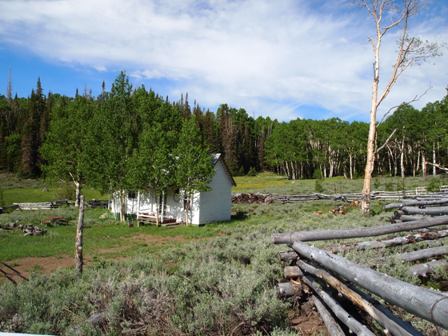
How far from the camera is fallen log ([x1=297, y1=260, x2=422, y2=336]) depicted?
356cm

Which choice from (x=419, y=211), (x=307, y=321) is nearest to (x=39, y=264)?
(x=307, y=321)

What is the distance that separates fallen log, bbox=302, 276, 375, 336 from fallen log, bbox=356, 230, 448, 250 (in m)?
1.97

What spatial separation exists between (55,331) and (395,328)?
176 inches

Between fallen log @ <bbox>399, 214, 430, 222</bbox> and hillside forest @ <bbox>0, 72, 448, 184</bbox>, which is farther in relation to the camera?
hillside forest @ <bbox>0, 72, 448, 184</bbox>

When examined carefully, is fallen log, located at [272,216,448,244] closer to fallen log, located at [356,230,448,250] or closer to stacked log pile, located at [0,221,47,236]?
fallen log, located at [356,230,448,250]

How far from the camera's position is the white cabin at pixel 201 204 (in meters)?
26.0

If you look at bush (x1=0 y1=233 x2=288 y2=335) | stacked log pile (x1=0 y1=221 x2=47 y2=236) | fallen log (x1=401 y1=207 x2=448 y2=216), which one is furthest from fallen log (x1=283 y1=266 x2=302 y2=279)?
stacked log pile (x1=0 y1=221 x2=47 y2=236)

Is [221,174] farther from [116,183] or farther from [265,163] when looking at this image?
[265,163]

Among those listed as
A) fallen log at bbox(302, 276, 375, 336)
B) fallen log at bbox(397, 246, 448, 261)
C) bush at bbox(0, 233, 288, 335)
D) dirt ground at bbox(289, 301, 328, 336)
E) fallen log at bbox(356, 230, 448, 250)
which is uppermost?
fallen log at bbox(356, 230, 448, 250)

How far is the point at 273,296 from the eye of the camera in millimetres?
5566

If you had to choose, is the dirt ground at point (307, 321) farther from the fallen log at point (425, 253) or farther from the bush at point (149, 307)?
the fallen log at point (425, 253)

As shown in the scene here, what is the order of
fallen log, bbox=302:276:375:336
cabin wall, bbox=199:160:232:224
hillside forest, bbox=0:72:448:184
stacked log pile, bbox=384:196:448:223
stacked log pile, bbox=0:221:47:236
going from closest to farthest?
fallen log, bbox=302:276:375:336, stacked log pile, bbox=384:196:448:223, stacked log pile, bbox=0:221:47:236, cabin wall, bbox=199:160:232:224, hillside forest, bbox=0:72:448:184

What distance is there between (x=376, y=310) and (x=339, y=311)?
793 millimetres

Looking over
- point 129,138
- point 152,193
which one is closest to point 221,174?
point 152,193
